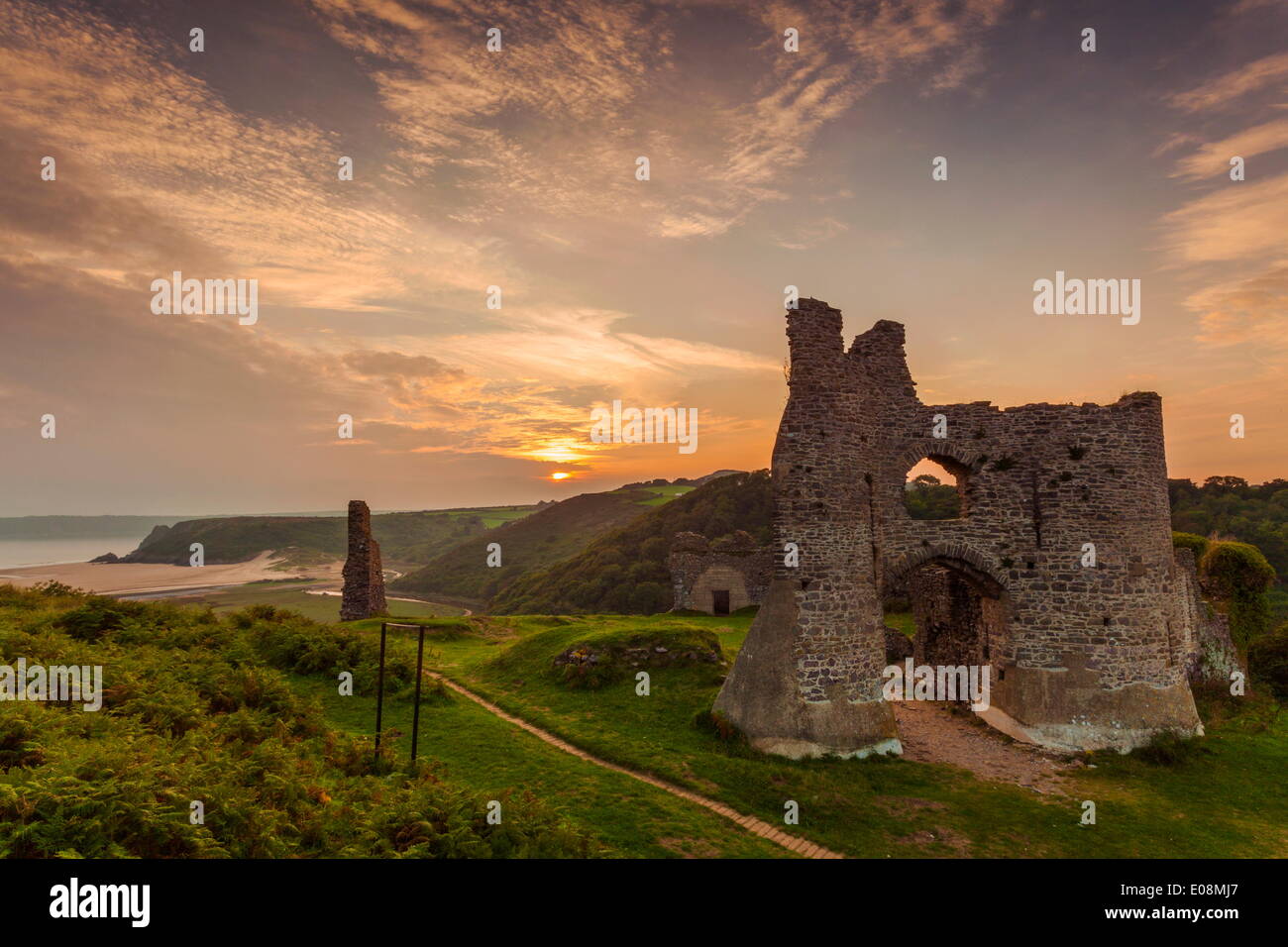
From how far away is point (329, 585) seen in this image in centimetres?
8156

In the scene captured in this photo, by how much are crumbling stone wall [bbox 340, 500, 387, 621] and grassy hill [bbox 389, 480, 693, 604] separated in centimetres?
4981

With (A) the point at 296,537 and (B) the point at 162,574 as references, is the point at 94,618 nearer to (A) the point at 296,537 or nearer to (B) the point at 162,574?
(B) the point at 162,574

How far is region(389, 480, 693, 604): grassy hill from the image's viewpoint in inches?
3772

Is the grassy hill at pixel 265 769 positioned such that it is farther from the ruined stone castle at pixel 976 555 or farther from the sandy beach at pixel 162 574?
the sandy beach at pixel 162 574

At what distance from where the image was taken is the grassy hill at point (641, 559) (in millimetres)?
62062

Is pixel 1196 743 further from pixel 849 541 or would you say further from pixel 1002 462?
pixel 849 541

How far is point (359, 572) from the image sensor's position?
38.4 m

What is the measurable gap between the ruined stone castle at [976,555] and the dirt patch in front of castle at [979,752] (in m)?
0.69

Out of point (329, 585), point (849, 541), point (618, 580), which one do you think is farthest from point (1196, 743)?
point (329, 585)

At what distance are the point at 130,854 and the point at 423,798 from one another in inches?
141

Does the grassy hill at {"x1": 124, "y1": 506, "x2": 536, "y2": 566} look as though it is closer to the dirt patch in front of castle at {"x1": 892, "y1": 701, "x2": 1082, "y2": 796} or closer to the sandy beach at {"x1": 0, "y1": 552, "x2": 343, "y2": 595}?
the sandy beach at {"x1": 0, "y1": 552, "x2": 343, "y2": 595}

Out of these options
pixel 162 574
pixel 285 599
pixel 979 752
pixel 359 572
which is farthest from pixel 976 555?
pixel 162 574

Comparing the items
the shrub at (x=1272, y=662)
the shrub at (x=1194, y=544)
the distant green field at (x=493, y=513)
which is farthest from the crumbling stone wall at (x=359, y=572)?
the distant green field at (x=493, y=513)
